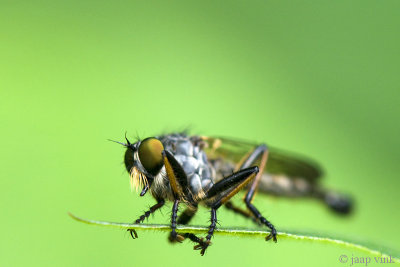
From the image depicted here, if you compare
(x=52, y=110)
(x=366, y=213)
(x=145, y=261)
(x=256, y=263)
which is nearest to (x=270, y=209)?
(x=256, y=263)

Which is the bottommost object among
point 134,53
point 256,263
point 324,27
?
point 256,263

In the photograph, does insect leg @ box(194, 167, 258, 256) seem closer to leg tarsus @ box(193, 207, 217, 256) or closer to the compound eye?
leg tarsus @ box(193, 207, 217, 256)

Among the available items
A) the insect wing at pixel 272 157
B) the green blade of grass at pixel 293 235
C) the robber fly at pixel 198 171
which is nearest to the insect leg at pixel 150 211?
the robber fly at pixel 198 171

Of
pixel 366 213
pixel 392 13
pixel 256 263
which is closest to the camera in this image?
pixel 256 263

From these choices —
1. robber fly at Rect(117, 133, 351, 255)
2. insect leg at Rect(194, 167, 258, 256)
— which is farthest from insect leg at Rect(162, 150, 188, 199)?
insect leg at Rect(194, 167, 258, 256)

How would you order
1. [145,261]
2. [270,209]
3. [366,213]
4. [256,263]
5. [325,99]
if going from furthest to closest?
[325,99]
[366,213]
[270,209]
[256,263]
[145,261]

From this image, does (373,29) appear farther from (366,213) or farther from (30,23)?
(30,23)

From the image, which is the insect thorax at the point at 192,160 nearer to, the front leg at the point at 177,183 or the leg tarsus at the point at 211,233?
the front leg at the point at 177,183
